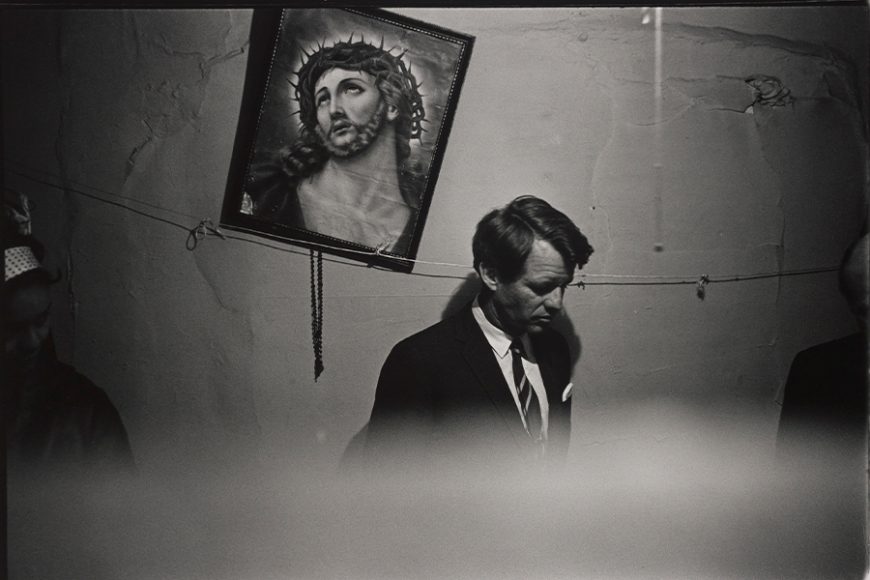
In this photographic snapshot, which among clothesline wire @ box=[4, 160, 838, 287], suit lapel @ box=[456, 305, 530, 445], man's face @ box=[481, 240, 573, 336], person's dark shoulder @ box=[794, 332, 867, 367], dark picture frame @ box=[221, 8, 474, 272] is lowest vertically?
suit lapel @ box=[456, 305, 530, 445]

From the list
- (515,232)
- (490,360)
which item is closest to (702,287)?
(515,232)

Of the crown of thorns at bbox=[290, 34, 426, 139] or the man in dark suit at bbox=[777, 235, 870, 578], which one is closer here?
the crown of thorns at bbox=[290, 34, 426, 139]

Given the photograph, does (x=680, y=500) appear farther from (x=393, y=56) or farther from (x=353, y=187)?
(x=393, y=56)

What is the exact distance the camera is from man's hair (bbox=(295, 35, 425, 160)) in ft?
9.18

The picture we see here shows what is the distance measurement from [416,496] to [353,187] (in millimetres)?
1128

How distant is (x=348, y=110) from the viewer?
2.81 metres

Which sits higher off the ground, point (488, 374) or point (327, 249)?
point (327, 249)

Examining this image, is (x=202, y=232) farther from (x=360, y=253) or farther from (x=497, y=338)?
(x=497, y=338)

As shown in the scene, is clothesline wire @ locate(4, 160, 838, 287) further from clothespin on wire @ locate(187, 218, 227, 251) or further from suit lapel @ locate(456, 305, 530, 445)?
suit lapel @ locate(456, 305, 530, 445)

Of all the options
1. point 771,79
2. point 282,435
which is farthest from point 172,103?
point 771,79

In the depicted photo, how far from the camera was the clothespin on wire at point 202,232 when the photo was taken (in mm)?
2821

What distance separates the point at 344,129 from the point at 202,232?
2.05ft

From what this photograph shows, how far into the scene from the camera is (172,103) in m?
2.81

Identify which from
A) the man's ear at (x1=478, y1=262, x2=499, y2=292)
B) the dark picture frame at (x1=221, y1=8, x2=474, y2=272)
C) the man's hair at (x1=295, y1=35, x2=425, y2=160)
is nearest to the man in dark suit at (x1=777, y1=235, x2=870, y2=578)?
the man's ear at (x1=478, y1=262, x2=499, y2=292)
